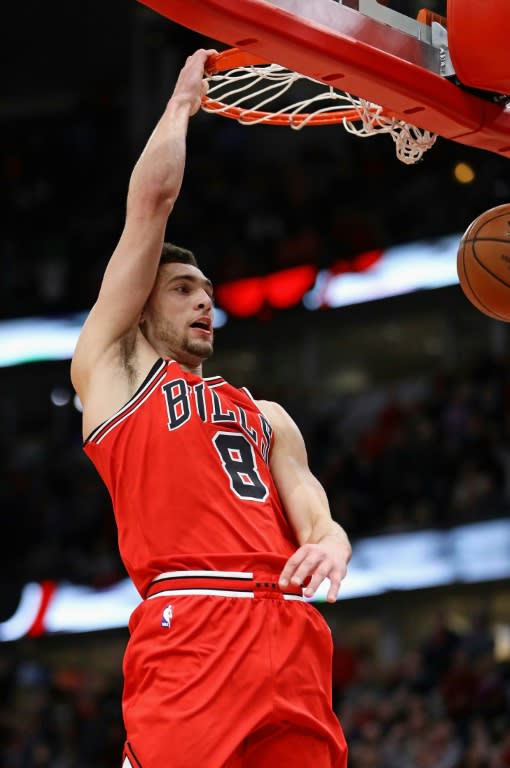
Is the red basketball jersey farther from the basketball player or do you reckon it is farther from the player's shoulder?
the player's shoulder

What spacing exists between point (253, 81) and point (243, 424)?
5.40ft

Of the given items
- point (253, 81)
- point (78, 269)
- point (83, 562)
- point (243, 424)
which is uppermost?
point (253, 81)

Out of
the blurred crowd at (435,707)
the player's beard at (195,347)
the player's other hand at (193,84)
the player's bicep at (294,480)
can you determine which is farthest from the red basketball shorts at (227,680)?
the blurred crowd at (435,707)

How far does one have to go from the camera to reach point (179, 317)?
452 cm

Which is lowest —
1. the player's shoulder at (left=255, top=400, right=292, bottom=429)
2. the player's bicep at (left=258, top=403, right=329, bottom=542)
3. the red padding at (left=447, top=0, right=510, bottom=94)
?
the player's bicep at (left=258, top=403, right=329, bottom=542)

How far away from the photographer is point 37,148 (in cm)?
2031

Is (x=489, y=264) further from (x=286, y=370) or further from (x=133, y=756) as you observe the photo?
(x=286, y=370)

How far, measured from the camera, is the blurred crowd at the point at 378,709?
10.5 metres

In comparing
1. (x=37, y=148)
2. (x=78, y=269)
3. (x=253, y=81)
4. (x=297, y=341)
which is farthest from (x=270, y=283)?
(x=253, y=81)

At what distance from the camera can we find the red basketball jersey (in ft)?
13.3

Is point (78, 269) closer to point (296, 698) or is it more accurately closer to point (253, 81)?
point (253, 81)

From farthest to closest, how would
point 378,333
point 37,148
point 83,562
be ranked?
1. point 37,148
2. point 378,333
3. point 83,562

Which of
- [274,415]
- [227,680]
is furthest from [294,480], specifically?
[227,680]

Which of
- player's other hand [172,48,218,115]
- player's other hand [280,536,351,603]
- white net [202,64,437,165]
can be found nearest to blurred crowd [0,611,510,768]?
white net [202,64,437,165]
